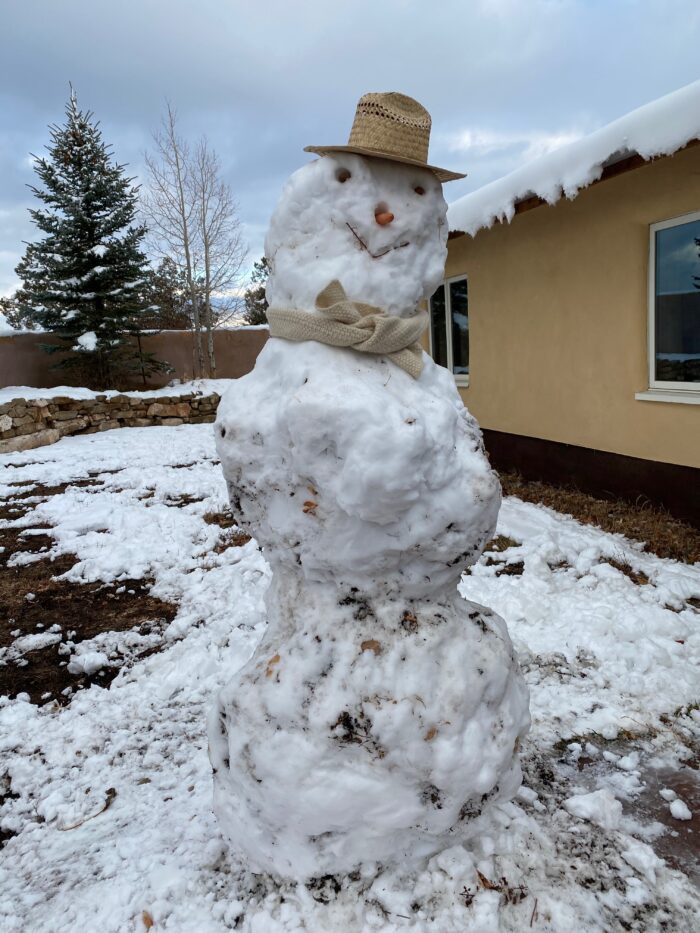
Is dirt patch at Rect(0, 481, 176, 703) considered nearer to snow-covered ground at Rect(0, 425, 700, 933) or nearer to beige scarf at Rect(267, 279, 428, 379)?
snow-covered ground at Rect(0, 425, 700, 933)

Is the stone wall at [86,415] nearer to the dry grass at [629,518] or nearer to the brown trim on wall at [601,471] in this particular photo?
the brown trim on wall at [601,471]

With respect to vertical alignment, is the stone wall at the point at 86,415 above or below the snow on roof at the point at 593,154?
below

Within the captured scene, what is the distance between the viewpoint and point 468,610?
206cm

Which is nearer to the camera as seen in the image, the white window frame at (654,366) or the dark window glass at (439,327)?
the white window frame at (654,366)

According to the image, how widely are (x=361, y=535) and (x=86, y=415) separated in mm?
11031

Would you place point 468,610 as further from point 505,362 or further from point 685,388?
point 505,362

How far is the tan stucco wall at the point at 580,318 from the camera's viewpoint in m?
5.28

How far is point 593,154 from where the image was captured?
4.79 meters

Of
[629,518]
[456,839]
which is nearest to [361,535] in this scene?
[456,839]

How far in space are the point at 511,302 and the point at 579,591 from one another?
13.6 feet

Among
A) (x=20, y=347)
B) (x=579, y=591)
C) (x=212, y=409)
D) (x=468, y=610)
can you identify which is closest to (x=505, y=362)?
(x=579, y=591)

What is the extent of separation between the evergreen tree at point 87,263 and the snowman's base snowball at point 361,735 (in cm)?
1302

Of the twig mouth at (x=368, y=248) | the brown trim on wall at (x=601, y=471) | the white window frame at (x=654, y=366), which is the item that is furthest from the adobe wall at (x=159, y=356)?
the twig mouth at (x=368, y=248)

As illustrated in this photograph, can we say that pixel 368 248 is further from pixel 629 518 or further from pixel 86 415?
pixel 86 415
